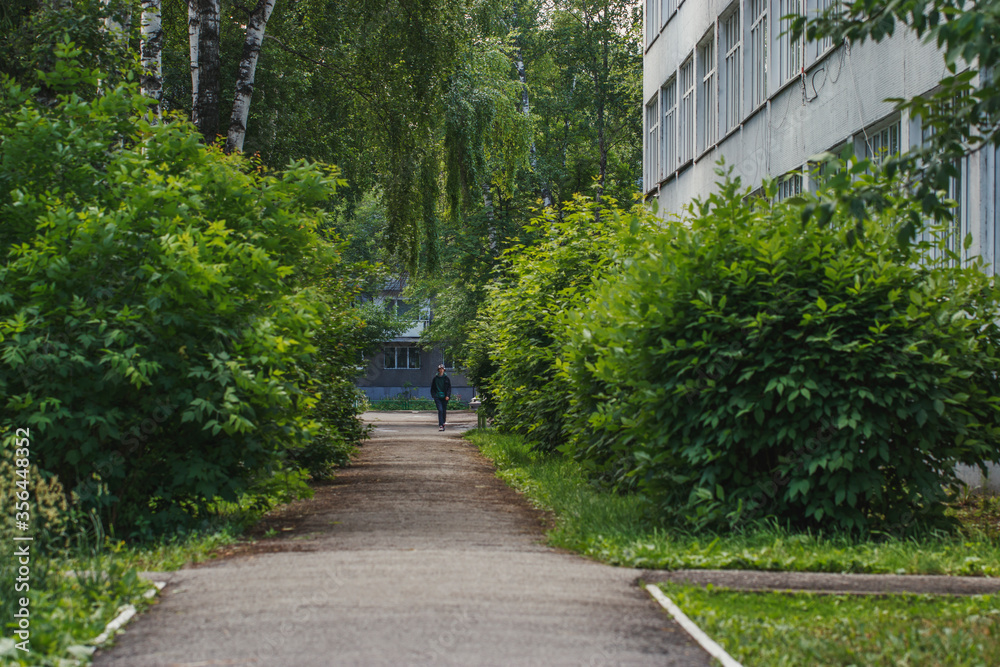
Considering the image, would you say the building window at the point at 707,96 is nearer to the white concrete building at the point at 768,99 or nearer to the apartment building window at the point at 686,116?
the white concrete building at the point at 768,99

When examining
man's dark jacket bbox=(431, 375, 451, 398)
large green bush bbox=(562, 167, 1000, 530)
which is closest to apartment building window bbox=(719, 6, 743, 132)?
large green bush bbox=(562, 167, 1000, 530)

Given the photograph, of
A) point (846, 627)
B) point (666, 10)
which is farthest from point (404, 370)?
point (846, 627)

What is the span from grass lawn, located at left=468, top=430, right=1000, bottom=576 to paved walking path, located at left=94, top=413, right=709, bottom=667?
13.1 inches

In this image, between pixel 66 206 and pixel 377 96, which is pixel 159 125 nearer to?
pixel 66 206

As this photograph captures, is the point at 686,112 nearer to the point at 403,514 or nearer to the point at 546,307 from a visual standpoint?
the point at 546,307

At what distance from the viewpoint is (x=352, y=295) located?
15164 millimetres

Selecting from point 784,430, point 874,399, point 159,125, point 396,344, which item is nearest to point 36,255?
point 159,125

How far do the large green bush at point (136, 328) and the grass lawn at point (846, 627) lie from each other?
12.4ft

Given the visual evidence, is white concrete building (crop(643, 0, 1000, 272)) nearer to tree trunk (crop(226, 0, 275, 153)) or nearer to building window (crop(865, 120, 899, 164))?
building window (crop(865, 120, 899, 164))

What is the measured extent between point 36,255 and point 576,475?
6979mm

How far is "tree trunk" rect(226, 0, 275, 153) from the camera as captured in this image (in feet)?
51.6

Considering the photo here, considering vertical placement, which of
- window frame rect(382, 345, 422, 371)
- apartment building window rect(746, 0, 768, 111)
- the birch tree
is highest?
apartment building window rect(746, 0, 768, 111)

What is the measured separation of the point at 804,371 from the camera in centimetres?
768

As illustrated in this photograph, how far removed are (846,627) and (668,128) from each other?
2217 centimetres
